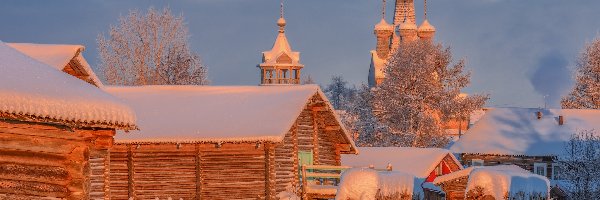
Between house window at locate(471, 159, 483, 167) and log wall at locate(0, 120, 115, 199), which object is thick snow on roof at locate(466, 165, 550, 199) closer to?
log wall at locate(0, 120, 115, 199)

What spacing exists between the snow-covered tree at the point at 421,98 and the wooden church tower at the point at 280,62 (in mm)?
5857

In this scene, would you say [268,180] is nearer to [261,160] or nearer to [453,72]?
[261,160]

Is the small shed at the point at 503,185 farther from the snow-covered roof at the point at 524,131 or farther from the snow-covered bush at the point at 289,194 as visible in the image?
the snow-covered roof at the point at 524,131

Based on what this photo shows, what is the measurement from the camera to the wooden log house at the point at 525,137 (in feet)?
177

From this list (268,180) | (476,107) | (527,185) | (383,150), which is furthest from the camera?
(476,107)

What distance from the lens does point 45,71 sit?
15.3 metres

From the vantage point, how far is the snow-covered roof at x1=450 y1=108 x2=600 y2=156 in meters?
54.3

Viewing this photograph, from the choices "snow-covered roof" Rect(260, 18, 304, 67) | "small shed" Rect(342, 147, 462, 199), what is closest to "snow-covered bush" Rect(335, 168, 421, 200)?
"small shed" Rect(342, 147, 462, 199)

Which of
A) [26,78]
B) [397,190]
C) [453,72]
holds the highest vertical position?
[453,72]

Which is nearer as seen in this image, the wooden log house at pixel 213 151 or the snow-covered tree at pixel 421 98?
the wooden log house at pixel 213 151

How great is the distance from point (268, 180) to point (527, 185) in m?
Answer: 12.7

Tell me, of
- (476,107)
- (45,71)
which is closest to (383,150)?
(476,107)

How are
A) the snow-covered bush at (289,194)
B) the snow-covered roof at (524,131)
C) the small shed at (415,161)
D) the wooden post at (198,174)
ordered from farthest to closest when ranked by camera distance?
the snow-covered roof at (524,131)
the small shed at (415,161)
the snow-covered bush at (289,194)
the wooden post at (198,174)

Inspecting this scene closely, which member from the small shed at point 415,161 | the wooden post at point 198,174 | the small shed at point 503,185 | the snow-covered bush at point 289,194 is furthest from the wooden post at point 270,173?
the small shed at point 415,161
